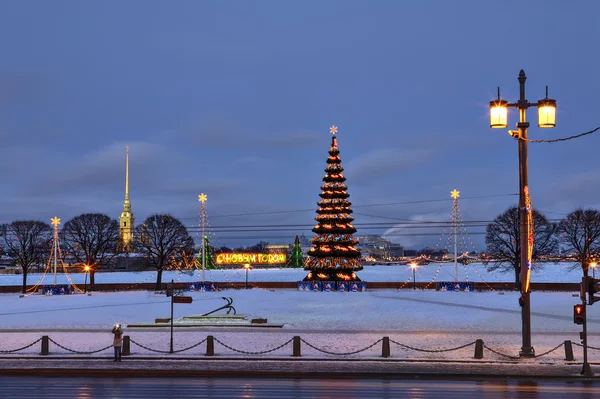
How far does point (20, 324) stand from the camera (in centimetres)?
3822

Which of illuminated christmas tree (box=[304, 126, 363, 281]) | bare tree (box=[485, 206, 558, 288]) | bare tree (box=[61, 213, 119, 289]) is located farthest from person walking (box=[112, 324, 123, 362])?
bare tree (box=[61, 213, 119, 289])

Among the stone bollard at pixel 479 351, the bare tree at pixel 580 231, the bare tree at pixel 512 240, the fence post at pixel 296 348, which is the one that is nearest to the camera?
the stone bollard at pixel 479 351

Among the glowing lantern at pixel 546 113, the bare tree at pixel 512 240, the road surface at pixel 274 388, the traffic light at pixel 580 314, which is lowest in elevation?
the road surface at pixel 274 388

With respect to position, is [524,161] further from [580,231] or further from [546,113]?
[580,231]

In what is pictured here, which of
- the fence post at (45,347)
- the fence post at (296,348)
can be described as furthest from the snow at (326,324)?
the fence post at (296,348)

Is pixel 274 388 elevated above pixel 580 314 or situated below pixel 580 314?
below

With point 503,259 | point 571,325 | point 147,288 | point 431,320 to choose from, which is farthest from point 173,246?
point 571,325

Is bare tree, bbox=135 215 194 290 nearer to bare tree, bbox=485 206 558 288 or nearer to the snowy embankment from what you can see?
the snowy embankment

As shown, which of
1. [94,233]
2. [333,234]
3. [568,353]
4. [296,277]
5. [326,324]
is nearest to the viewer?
[568,353]

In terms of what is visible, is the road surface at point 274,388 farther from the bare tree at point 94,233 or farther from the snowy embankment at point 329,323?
the bare tree at point 94,233

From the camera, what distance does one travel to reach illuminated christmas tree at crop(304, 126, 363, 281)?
70.6m

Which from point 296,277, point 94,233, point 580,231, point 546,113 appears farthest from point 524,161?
point 296,277

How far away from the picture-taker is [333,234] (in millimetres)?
70812

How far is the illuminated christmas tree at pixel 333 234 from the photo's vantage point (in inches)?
2778
